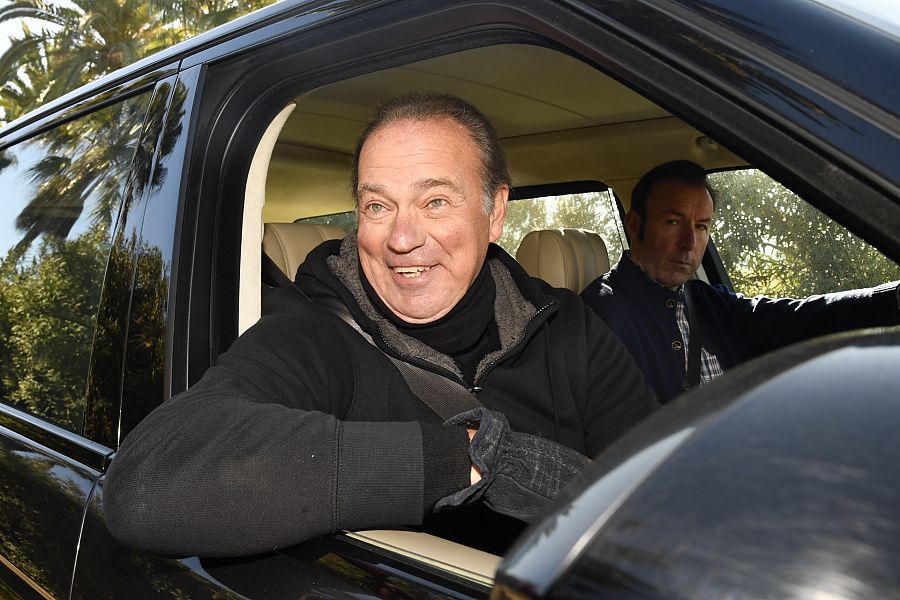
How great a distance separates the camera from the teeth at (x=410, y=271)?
205cm

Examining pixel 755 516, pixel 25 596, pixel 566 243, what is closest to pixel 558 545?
pixel 755 516

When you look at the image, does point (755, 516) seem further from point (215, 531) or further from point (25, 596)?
point (25, 596)

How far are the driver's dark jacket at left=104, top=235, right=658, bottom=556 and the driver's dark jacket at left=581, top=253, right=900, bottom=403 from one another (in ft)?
4.23

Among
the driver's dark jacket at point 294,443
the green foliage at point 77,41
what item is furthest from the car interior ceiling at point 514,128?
the green foliage at point 77,41

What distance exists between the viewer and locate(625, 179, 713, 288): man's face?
3420 mm

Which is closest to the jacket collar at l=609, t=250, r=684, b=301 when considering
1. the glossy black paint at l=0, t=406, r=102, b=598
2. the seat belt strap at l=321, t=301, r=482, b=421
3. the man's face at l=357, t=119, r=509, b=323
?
the man's face at l=357, t=119, r=509, b=323

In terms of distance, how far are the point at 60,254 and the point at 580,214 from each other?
2511mm

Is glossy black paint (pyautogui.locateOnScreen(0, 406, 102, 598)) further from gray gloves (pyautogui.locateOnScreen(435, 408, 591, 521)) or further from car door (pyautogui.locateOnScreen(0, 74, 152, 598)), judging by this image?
gray gloves (pyautogui.locateOnScreen(435, 408, 591, 521))

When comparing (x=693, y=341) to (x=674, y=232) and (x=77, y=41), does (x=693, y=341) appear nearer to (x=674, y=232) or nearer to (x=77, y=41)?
(x=674, y=232)

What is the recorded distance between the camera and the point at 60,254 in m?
1.99

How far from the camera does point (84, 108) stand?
2105 millimetres

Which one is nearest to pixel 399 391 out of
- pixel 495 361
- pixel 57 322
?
pixel 495 361

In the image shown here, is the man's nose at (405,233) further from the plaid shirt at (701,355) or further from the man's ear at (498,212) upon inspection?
the plaid shirt at (701,355)

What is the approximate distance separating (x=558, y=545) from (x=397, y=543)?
2.32ft
